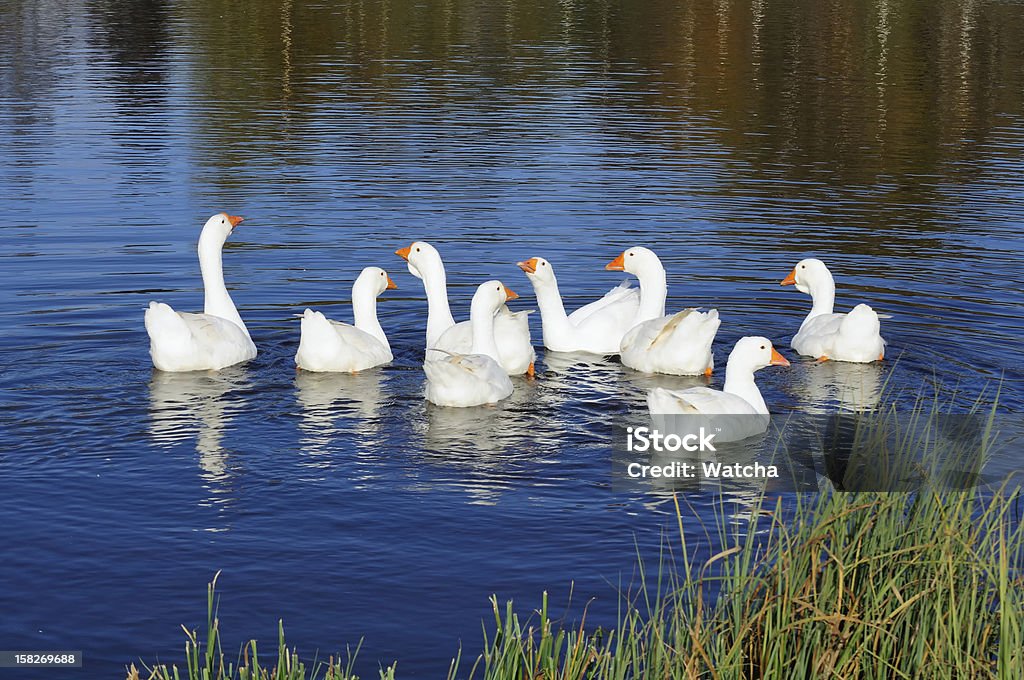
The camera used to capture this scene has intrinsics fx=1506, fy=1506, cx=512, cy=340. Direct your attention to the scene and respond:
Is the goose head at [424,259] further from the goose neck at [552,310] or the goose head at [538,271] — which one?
the goose neck at [552,310]

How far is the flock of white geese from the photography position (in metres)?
14.1

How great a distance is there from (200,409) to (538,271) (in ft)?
14.9

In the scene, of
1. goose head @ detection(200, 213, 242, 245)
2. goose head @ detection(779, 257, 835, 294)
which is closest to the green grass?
goose head @ detection(779, 257, 835, 294)

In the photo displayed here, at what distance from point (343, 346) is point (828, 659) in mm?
8457

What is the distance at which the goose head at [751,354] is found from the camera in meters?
13.8

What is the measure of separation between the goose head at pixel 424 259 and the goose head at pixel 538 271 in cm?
94

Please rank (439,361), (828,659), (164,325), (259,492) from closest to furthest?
1. (828,659)
2. (259,492)
3. (439,361)
4. (164,325)

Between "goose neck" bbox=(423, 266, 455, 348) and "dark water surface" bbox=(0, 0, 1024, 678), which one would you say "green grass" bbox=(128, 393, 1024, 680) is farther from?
"goose neck" bbox=(423, 266, 455, 348)

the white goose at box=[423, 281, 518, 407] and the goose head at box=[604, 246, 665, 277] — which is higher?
the goose head at box=[604, 246, 665, 277]

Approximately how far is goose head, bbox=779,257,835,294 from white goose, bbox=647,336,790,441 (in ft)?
11.7

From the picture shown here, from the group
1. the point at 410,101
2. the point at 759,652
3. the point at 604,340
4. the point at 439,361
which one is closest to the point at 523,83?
the point at 410,101

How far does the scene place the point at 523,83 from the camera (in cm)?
4453

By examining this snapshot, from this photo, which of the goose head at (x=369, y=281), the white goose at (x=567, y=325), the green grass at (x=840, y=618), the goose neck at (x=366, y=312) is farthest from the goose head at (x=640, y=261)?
the green grass at (x=840, y=618)

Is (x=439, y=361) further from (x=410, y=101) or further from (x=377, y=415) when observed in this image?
(x=410, y=101)
